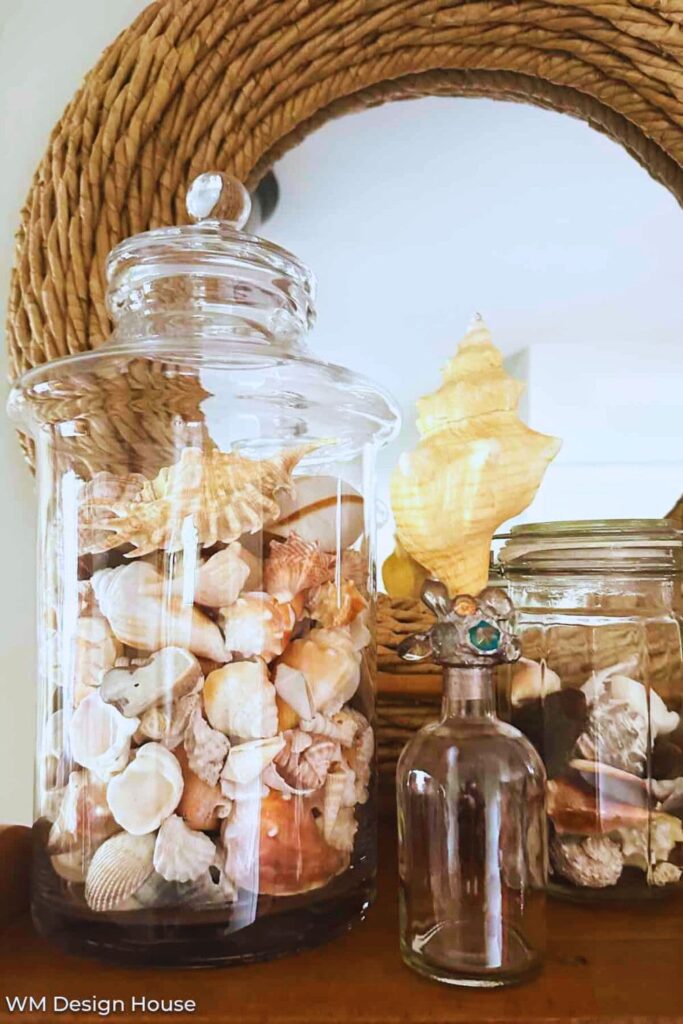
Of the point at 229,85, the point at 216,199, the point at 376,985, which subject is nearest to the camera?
the point at 376,985

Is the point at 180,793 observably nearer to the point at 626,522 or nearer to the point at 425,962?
the point at 425,962

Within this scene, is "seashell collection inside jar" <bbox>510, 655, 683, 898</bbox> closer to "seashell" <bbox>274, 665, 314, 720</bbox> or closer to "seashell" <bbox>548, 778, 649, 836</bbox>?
"seashell" <bbox>548, 778, 649, 836</bbox>

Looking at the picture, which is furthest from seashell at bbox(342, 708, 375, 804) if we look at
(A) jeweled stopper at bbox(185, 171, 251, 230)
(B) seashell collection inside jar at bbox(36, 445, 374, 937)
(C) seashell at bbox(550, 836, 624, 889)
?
(A) jeweled stopper at bbox(185, 171, 251, 230)

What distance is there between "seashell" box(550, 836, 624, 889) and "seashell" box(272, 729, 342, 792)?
13cm

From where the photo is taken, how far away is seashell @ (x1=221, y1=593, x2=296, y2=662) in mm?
366

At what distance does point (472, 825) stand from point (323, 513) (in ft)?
0.50

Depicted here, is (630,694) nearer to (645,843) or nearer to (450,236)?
(645,843)

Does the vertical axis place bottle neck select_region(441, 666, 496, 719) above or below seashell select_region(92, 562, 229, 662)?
below

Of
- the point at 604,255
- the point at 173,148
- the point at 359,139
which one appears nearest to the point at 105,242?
the point at 173,148

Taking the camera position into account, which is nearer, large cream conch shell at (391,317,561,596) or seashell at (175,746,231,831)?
seashell at (175,746,231,831)

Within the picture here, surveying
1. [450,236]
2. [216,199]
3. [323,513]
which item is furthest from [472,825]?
[450,236]

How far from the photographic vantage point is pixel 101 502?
0.39m

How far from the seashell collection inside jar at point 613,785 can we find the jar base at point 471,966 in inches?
3.2

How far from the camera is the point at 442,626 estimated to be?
0.38 m
